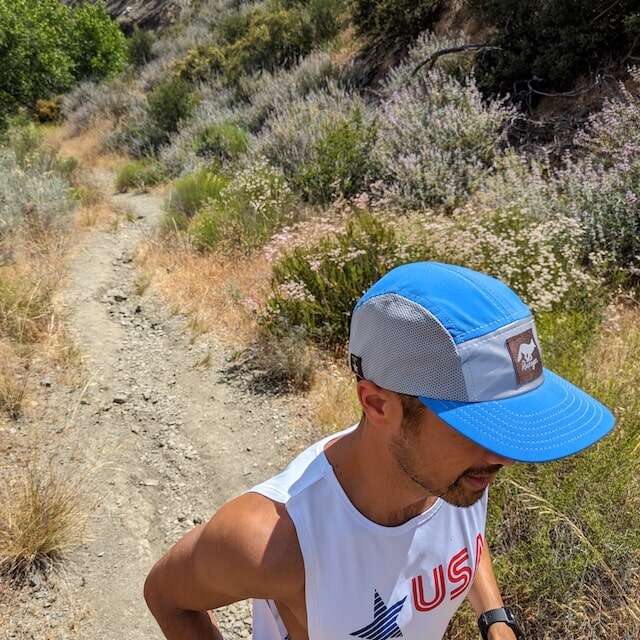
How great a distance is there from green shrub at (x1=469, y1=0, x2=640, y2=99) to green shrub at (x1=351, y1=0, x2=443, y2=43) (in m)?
2.61


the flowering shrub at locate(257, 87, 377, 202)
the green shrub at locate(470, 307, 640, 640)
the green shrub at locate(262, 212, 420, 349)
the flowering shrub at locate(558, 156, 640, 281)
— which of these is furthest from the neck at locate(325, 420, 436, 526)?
the flowering shrub at locate(257, 87, 377, 202)

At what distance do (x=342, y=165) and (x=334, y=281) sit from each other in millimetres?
2580

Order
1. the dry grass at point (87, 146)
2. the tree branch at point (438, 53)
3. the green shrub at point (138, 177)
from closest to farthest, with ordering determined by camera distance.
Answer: the tree branch at point (438, 53), the green shrub at point (138, 177), the dry grass at point (87, 146)

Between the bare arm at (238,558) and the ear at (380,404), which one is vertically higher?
the ear at (380,404)

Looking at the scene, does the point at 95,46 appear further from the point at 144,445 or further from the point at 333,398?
the point at 333,398

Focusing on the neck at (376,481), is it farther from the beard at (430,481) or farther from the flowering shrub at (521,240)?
the flowering shrub at (521,240)

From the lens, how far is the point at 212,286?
213 inches

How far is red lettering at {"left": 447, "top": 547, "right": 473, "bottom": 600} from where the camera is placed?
4.53 feet

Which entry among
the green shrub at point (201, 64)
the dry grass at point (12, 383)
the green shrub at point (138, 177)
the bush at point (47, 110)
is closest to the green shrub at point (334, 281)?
the dry grass at point (12, 383)

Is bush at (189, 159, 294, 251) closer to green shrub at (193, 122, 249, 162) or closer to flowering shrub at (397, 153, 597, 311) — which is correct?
flowering shrub at (397, 153, 597, 311)

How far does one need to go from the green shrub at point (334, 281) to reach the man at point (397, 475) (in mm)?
2801

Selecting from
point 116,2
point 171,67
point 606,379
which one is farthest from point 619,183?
point 116,2

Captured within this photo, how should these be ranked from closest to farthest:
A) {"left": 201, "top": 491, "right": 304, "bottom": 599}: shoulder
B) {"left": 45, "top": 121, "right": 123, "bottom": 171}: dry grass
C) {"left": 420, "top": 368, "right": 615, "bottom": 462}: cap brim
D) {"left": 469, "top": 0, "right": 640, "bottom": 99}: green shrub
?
{"left": 420, "top": 368, "right": 615, "bottom": 462}: cap brim → {"left": 201, "top": 491, "right": 304, "bottom": 599}: shoulder → {"left": 469, "top": 0, "right": 640, "bottom": 99}: green shrub → {"left": 45, "top": 121, "right": 123, "bottom": 171}: dry grass

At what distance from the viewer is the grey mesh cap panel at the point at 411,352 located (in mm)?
1048
